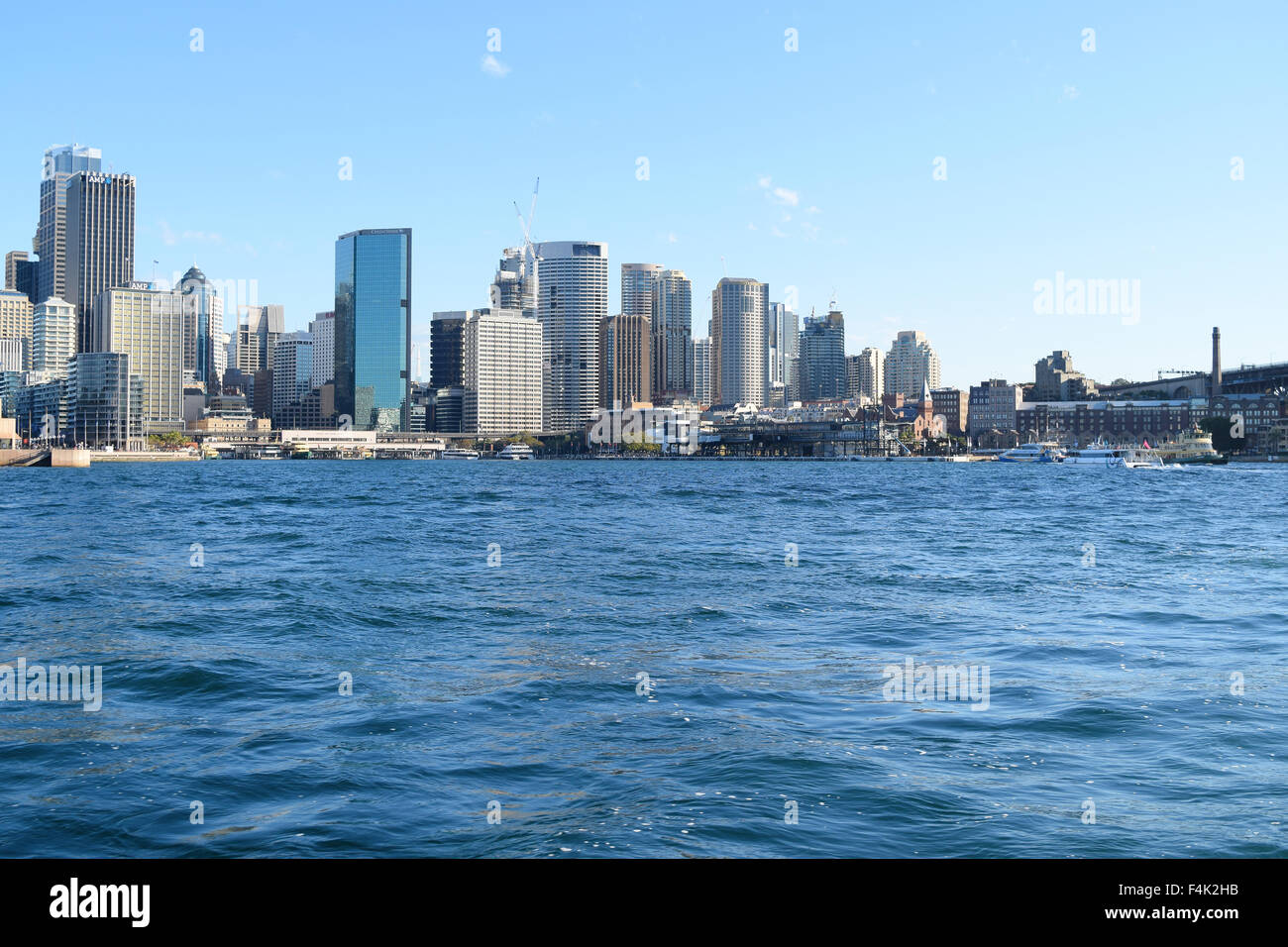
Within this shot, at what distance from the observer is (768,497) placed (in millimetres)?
86875

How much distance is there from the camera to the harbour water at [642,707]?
1055 cm

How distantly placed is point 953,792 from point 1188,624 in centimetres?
1487

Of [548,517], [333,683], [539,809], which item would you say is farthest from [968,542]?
[539,809]

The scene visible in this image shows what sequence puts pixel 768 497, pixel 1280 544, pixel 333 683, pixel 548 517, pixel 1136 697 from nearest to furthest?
pixel 1136 697 < pixel 333 683 < pixel 1280 544 < pixel 548 517 < pixel 768 497

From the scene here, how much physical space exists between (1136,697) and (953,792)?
633 centimetres

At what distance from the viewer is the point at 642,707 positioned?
1552 cm

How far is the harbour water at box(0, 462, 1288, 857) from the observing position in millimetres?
10547
